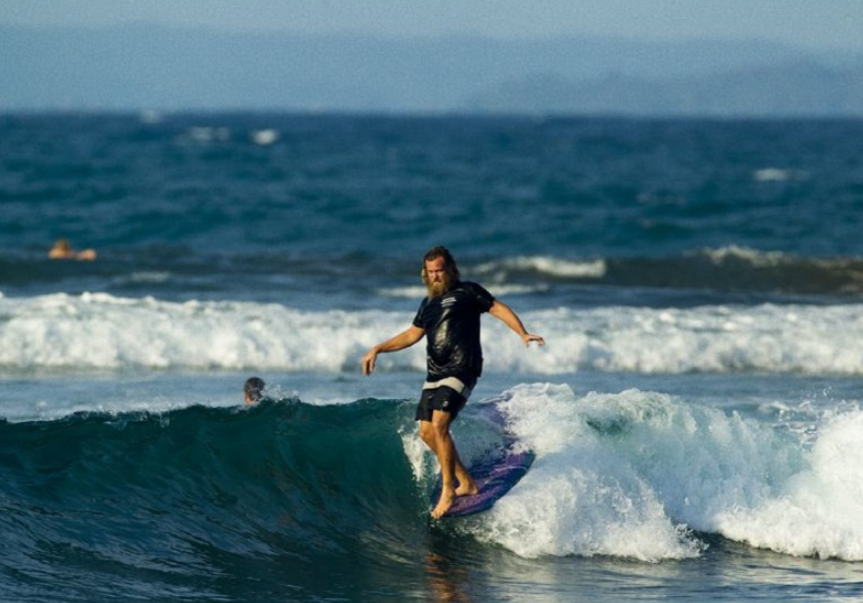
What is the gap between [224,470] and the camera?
10.2m

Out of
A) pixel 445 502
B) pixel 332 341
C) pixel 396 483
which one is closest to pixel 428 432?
pixel 445 502

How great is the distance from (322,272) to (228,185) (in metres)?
17.0

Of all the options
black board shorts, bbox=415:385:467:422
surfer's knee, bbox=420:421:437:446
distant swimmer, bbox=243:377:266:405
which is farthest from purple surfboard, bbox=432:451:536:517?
distant swimmer, bbox=243:377:266:405

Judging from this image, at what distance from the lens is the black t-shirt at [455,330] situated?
8891 mm

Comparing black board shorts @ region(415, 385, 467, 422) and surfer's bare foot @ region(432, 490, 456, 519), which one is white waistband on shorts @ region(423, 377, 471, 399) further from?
surfer's bare foot @ region(432, 490, 456, 519)

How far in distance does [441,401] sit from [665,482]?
7.14 ft

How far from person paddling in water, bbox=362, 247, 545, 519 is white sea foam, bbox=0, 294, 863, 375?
5887 millimetres

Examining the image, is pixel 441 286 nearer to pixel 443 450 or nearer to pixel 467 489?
pixel 443 450

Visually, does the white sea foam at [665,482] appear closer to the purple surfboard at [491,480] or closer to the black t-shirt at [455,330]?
the purple surfboard at [491,480]

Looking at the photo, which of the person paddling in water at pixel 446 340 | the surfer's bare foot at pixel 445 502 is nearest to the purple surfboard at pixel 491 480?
the surfer's bare foot at pixel 445 502

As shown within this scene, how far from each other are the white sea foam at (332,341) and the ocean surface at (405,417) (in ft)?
0.13

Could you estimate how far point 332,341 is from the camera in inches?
616

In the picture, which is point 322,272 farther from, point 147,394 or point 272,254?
point 147,394

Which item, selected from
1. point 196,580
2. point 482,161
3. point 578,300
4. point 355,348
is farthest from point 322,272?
point 482,161
